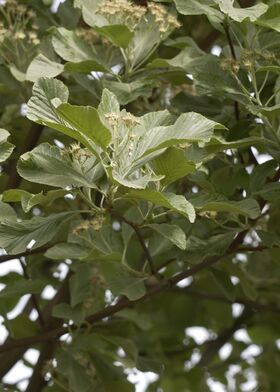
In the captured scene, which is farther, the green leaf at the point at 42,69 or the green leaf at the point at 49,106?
the green leaf at the point at 42,69

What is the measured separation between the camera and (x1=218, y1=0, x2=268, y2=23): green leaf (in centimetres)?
154

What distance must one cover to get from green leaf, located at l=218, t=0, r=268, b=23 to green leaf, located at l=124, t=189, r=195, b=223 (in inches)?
12.9

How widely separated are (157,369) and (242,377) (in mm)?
397

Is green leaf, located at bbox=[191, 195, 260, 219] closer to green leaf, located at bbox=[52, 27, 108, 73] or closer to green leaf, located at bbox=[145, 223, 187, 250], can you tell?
green leaf, located at bbox=[145, 223, 187, 250]

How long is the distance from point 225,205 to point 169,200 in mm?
196

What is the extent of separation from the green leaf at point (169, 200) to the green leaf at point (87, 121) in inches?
3.5

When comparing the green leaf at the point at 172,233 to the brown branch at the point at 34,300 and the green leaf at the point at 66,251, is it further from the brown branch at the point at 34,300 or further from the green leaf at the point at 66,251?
the brown branch at the point at 34,300

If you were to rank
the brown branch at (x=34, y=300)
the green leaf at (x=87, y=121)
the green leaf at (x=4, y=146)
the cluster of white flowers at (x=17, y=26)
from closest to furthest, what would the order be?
the green leaf at (x=87, y=121), the green leaf at (x=4, y=146), the cluster of white flowers at (x=17, y=26), the brown branch at (x=34, y=300)

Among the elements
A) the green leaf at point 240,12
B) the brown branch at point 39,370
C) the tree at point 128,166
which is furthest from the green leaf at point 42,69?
the brown branch at point 39,370

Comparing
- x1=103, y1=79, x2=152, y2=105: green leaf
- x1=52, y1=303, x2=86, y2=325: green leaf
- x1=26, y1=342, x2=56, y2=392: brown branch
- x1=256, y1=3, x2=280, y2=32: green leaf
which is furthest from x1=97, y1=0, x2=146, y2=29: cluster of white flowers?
x1=26, y1=342, x2=56, y2=392: brown branch

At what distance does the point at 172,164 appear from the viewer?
4.75 ft

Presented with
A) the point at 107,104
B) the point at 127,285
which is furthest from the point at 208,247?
the point at 107,104

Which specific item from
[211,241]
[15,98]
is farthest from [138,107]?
[211,241]

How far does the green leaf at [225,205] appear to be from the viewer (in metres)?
1.57
